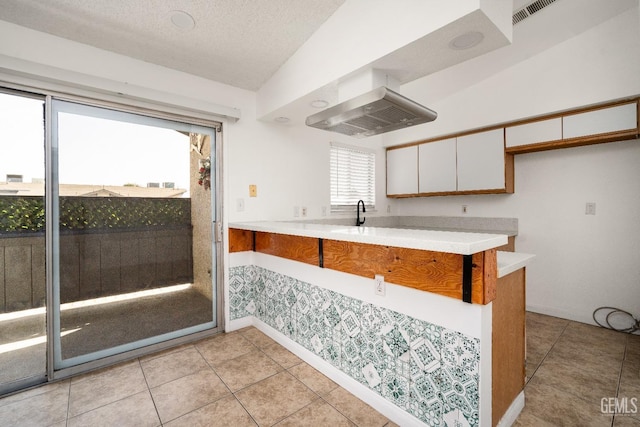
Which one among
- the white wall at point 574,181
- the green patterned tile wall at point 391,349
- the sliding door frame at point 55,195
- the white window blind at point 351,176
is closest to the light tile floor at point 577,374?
the white wall at point 574,181

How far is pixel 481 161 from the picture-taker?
343 centimetres

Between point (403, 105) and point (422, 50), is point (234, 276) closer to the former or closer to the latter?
point (403, 105)

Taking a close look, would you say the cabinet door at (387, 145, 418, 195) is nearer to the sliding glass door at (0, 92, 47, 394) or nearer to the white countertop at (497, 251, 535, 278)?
the white countertop at (497, 251, 535, 278)

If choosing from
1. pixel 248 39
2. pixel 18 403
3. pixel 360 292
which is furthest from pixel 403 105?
pixel 18 403

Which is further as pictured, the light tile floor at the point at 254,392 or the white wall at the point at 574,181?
the white wall at the point at 574,181

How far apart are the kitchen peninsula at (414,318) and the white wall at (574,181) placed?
80.4 inches

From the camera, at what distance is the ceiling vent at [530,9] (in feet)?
7.54

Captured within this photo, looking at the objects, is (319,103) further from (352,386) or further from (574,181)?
(574,181)

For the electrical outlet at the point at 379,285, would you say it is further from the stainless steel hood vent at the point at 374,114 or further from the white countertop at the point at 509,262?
the stainless steel hood vent at the point at 374,114

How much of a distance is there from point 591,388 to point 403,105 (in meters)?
2.30

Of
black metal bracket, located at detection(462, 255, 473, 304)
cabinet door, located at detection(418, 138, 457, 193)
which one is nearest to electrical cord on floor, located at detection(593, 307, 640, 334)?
cabinet door, located at detection(418, 138, 457, 193)

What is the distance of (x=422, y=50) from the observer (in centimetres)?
168

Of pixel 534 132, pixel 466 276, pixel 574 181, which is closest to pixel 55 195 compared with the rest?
pixel 466 276
